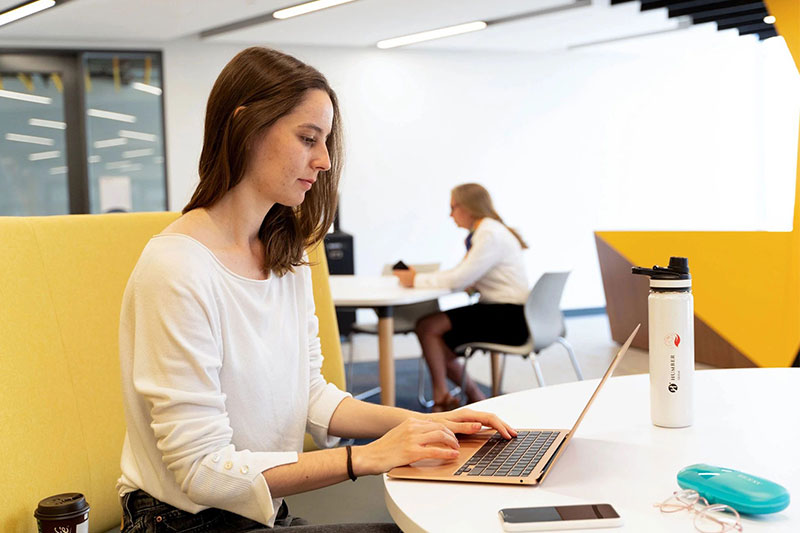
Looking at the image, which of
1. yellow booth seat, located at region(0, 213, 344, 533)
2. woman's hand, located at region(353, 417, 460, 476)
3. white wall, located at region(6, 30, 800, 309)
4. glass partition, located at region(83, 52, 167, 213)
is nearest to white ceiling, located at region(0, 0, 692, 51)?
glass partition, located at region(83, 52, 167, 213)

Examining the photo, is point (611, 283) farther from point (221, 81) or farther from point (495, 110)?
point (221, 81)

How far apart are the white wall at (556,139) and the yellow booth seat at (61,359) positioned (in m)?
6.44

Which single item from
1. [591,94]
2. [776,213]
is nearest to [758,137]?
[776,213]

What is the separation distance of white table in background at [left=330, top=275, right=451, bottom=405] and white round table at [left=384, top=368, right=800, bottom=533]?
206 cm

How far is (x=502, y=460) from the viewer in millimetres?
1093

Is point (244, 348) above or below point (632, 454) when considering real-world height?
above

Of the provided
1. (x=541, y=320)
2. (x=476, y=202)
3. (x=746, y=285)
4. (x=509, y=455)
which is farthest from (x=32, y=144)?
(x=509, y=455)

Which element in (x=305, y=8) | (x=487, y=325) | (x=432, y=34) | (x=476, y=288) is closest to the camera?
(x=487, y=325)

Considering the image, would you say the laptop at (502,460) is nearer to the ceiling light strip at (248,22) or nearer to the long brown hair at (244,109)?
the long brown hair at (244,109)

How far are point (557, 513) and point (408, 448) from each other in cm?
28

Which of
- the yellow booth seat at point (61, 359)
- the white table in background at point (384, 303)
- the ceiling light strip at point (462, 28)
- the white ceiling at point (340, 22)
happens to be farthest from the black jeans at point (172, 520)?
the ceiling light strip at point (462, 28)

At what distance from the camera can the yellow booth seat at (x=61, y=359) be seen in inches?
52.3

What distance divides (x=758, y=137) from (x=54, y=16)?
728 cm

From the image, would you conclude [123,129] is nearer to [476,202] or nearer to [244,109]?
[476,202]
